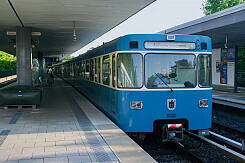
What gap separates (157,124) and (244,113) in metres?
7.43

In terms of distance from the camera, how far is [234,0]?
184 feet

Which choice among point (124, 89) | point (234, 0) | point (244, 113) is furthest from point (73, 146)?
point (234, 0)

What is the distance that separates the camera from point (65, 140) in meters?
6.95

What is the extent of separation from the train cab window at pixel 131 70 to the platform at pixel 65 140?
1266 mm

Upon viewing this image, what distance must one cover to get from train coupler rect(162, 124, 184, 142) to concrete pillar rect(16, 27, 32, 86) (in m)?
11.3

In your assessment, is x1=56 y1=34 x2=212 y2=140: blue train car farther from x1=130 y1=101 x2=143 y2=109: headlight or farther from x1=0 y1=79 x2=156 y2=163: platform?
x1=0 y1=79 x2=156 y2=163: platform

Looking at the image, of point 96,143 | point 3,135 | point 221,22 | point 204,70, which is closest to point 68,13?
point 221,22

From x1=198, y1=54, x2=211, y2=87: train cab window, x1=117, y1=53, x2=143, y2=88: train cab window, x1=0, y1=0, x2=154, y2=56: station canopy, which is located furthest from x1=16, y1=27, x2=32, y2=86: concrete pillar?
x1=198, y1=54, x2=211, y2=87: train cab window

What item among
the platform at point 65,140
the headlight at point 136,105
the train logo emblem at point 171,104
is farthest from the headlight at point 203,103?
the platform at point 65,140

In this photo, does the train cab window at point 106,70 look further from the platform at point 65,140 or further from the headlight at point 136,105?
the headlight at point 136,105

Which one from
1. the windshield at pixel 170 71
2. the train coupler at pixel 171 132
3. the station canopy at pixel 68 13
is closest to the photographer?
the train coupler at pixel 171 132

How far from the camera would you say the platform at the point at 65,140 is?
560 centimetres

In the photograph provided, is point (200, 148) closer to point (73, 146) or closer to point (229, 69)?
point (73, 146)

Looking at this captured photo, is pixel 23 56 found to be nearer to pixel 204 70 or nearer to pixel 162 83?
pixel 162 83
